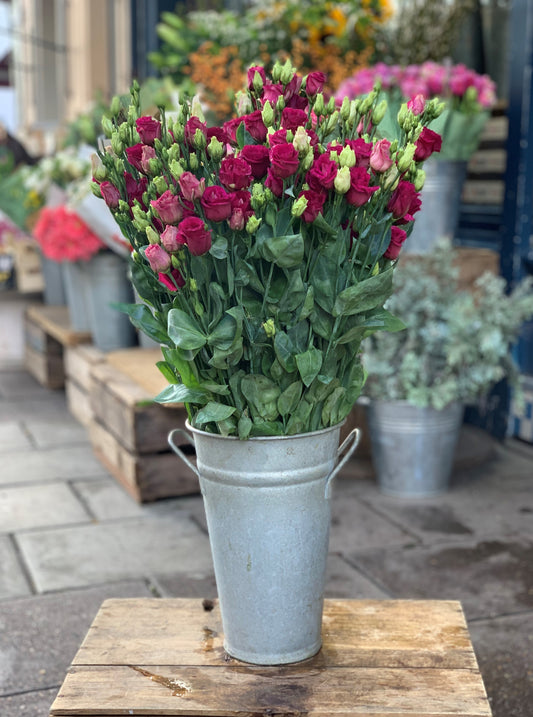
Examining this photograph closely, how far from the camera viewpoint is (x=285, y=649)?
1.63 meters

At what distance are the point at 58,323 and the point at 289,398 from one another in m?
3.73

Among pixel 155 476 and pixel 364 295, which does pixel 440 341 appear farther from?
pixel 364 295

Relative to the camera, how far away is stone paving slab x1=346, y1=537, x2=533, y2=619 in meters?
2.57

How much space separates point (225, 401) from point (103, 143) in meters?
0.49

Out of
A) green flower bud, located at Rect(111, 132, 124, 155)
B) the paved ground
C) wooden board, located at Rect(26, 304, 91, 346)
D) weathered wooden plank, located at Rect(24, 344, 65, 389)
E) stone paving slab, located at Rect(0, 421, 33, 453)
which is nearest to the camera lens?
green flower bud, located at Rect(111, 132, 124, 155)

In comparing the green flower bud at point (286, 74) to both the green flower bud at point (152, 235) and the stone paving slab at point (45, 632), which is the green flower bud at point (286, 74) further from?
the stone paving slab at point (45, 632)

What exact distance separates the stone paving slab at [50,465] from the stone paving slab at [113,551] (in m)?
0.64

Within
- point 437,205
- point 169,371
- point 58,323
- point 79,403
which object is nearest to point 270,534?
point 169,371

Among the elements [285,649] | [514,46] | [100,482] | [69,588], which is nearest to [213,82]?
[514,46]

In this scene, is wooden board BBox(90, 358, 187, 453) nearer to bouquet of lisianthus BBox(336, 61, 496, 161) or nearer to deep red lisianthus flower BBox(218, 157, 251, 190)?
bouquet of lisianthus BBox(336, 61, 496, 161)

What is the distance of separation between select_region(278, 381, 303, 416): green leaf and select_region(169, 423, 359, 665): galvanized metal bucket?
5 cm

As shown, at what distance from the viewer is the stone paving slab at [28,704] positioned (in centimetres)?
199

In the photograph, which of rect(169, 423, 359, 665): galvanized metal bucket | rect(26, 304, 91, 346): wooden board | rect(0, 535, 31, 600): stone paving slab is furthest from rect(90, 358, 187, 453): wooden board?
rect(169, 423, 359, 665): galvanized metal bucket

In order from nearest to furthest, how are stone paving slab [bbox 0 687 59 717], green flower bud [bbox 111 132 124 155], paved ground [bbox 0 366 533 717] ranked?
green flower bud [bbox 111 132 124 155], stone paving slab [bbox 0 687 59 717], paved ground [bbox 0 366 533 717]
